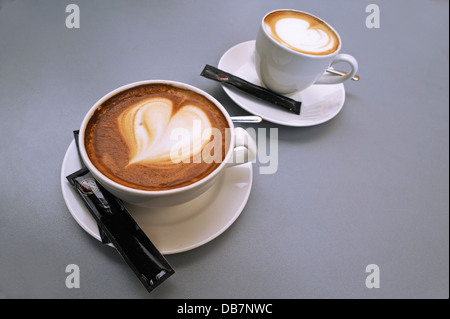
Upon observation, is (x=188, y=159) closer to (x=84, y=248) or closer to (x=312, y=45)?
(x=84, y=248)

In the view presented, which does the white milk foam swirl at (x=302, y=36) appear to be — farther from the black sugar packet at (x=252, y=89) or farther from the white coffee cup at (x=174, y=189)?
the white coffee cup at (x=174, y=189)

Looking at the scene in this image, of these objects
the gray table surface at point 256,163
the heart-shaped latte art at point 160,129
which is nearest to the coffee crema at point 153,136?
the heart-shaped latte art at point 160,129

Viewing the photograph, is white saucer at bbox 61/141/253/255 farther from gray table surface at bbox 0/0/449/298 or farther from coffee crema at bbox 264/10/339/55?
coffee crema at bbox 264/10/339/55

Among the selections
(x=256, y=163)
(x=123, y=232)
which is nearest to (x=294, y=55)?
(x=256, y=163)

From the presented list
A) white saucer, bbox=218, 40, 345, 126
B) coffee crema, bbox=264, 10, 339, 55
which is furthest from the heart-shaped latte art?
coffee crema, bbox=264, 10, 339, 55

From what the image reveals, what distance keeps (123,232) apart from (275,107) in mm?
520

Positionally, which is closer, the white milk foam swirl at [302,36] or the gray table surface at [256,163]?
the gray table surface at [256,163]

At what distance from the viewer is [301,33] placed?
2.91 ft

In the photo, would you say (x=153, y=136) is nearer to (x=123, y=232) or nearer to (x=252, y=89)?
(x=123, y=232)

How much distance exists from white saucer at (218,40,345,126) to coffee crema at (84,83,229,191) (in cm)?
21

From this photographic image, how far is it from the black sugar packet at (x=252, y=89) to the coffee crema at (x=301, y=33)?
0.13 m

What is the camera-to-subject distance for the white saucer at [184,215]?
1.83ft

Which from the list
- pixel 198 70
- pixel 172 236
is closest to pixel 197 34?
pixel 198 70
